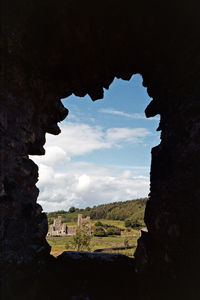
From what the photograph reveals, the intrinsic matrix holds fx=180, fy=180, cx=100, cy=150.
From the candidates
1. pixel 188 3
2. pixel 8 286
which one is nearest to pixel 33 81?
pixel 188 3

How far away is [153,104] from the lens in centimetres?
886

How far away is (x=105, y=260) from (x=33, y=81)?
895 cm

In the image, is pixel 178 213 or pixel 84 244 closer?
pixel 178 213

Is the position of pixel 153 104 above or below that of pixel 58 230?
above

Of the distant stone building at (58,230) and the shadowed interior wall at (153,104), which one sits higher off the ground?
the shadowed interior wall at (153,104)

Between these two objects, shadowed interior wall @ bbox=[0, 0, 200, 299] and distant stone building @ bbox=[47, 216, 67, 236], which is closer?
shadowed interior wall @ bbox=[0, 0, 200, 299]

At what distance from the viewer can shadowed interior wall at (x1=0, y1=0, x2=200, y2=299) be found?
5.84 meters

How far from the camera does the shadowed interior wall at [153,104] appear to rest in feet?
19.2

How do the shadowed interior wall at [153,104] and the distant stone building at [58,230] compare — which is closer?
the shadowed interior wall at [153,104]

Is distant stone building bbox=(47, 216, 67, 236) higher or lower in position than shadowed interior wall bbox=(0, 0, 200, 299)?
lower

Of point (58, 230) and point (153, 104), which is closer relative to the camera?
point (153, 104)

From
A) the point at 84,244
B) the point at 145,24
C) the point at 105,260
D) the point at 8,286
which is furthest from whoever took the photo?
the point at 84,244

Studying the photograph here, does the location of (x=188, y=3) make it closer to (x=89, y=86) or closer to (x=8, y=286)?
(x=89, y=86)

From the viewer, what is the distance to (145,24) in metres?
7.57
